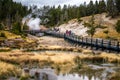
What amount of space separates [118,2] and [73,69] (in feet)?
368

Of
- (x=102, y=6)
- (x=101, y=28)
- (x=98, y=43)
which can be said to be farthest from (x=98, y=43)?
(x=102, y=6)

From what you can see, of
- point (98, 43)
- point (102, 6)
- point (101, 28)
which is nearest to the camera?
point (98, 43)

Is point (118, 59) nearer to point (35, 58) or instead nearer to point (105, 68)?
point (105, 68)

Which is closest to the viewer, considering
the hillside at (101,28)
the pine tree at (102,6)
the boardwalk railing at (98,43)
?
the boardwalk railing at (98,43)

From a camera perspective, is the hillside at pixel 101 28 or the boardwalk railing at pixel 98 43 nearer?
the boardwalk railing at pixel 98 43

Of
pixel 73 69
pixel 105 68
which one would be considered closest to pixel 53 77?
pixel 73 69

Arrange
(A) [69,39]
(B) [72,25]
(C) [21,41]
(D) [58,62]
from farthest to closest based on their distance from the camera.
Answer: (B) [72,25] < (A) [69,39] < (C) [21,41] < (D) [58,62]

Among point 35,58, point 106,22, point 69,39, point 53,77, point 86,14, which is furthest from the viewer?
point 86,14

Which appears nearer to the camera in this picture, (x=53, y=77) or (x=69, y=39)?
(x=53, y=77)

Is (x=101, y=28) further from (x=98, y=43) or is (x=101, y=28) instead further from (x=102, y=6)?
(x=98, y=43)

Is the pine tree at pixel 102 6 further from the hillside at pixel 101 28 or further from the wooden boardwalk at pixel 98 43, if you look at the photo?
the wooden boardwalk at pixel 98 43

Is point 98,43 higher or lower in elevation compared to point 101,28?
lower

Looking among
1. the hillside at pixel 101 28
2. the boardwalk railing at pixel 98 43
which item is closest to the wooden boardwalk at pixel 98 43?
the boardwalk railing at pixel 98 43

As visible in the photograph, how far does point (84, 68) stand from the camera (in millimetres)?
36000
